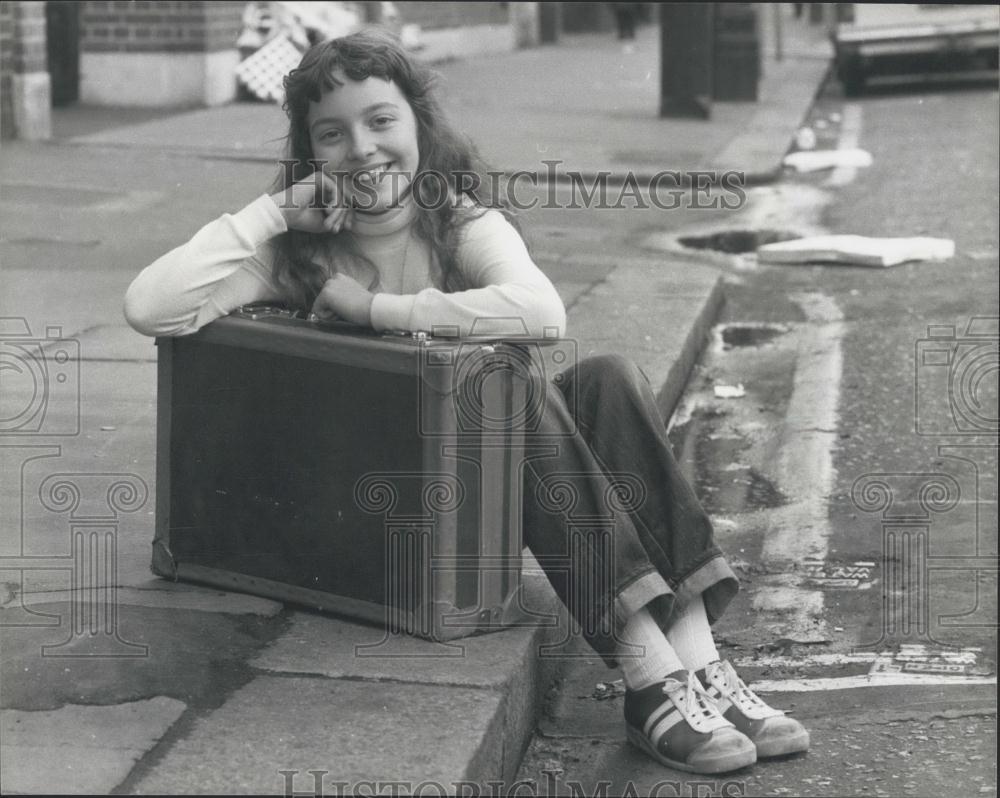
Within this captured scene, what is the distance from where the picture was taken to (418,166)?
328 centimetres

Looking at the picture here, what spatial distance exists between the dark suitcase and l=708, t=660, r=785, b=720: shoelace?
0.39 meters

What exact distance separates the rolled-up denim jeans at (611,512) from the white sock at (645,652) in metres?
0.02

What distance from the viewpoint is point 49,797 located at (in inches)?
93.3

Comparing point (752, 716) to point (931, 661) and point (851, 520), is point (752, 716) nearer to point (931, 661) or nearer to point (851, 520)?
point (931, 661)

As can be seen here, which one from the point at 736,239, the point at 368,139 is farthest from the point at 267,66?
the point at 368,139

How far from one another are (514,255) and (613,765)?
96 centimetres

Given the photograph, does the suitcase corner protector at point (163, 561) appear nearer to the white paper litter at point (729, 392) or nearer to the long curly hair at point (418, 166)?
the long curly hair at point (418, 166)

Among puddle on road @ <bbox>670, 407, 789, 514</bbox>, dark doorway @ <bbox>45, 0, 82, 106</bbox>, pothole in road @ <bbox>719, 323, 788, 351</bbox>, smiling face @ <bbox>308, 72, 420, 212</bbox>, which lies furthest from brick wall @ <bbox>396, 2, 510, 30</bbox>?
smiling face @ <bbox>308, 72, 420, 212</bbox>

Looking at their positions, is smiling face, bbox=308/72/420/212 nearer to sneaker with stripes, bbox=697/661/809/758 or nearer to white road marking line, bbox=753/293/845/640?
sneaker with stripes, bbox=697/661/809/758

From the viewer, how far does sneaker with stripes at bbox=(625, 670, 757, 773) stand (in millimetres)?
3021

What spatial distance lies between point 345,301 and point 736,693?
3.32 feet

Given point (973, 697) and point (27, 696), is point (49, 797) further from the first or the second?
point (973, 697)

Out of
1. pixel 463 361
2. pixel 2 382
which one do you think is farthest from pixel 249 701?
pixel 2 382

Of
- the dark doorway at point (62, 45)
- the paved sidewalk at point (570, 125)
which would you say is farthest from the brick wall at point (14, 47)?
the dark doorway at point (62, 45)
